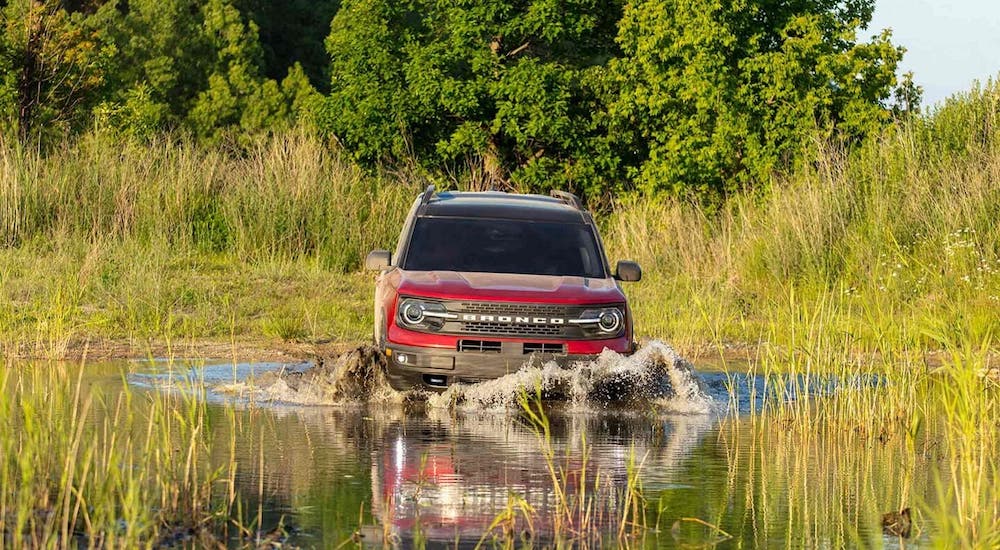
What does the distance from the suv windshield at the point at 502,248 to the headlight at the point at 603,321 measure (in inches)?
40.0

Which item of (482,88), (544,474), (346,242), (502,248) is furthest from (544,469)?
(482,88)

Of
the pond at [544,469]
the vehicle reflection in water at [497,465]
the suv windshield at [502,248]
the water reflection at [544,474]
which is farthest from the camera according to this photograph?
the suv windshield at [502,248]

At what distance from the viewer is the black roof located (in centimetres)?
1560

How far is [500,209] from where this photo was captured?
51.4ft

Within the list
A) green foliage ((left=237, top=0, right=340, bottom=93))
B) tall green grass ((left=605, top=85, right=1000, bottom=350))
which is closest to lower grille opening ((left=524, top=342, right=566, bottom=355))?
tall green grass ((left=605, top=85, right=1000, bottom=350))

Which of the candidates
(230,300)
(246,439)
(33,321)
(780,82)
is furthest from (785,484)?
(780,82)

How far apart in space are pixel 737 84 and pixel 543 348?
27.8 meters

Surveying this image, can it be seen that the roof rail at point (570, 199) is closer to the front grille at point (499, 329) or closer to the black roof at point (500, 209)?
the black roof at point (500, 209)

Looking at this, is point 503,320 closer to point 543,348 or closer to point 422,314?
point 543,348

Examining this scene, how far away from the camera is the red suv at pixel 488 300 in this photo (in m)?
13.9

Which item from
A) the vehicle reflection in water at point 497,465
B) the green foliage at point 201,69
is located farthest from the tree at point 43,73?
the vehicle reflection in water at point 497,465

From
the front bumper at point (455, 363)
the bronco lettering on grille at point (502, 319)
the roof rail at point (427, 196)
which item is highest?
the roof rail at point (427, 196)

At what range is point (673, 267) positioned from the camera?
1103 inches

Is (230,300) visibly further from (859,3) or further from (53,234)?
(859,3)
